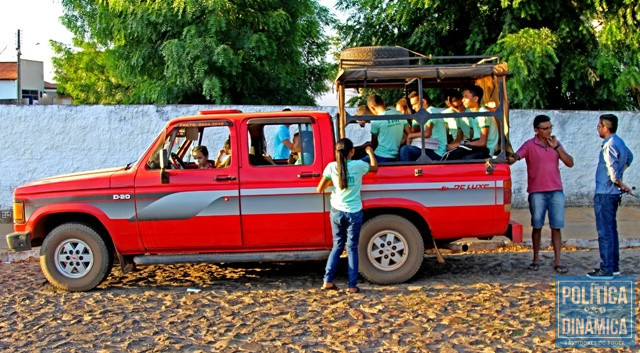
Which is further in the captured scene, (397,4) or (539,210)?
(397,4)

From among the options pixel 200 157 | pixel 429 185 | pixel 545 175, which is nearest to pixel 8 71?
pixel 200 157

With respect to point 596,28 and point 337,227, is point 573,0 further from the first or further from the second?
point 337,227

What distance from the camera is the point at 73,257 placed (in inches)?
→ 283

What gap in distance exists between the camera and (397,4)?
13781 mm

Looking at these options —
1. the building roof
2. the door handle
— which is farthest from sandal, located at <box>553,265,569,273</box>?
the building roof

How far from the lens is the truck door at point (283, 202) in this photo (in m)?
7.11

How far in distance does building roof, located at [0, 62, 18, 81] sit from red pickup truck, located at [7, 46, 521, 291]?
52.8 m

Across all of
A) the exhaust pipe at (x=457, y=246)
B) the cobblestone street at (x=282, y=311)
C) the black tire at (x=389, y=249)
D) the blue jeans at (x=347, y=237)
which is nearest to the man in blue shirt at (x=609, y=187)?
the cobblestone street at (x=282, y=311)

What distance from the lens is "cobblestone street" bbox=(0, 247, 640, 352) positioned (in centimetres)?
545

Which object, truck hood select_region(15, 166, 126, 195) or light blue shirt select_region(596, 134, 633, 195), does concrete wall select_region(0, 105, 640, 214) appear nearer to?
truck hood select_region(15, 166, 126, 195)

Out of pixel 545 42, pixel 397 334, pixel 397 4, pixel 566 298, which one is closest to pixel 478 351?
pixel 397 334

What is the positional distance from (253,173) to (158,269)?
223 centimetres

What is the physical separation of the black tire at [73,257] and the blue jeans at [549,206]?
483 cm

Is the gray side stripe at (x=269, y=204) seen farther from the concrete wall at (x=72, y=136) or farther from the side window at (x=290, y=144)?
the concrete wall at (x=72, y=136)
